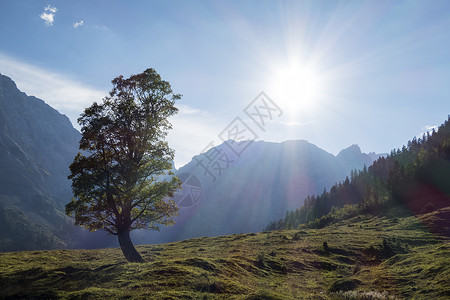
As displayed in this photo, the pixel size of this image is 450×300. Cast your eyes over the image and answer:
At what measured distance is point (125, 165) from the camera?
87.6 ft

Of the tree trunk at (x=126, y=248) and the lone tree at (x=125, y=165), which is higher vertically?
the lone tree at (x=125, y=165)

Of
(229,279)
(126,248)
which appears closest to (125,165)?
(126,248)

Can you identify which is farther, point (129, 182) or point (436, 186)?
point (436, 186)

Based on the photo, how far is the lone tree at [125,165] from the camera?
25.9 m

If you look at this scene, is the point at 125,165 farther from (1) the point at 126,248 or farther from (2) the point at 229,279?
(2) the point at 229,279

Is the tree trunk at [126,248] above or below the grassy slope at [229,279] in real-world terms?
above

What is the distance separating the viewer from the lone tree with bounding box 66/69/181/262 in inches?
1019

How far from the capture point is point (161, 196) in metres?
29.0

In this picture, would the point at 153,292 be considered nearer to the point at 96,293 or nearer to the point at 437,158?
the point at 96,293

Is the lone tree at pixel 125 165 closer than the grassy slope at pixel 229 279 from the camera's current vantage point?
No

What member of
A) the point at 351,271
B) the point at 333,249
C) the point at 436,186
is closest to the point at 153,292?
the point at 351,271

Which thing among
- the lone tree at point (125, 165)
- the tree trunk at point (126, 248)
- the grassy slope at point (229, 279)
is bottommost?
the grassy slope at point (229, 279)

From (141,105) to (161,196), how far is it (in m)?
10.4

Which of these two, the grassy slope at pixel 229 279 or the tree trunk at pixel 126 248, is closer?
the grassy slope at pixel 229 279
